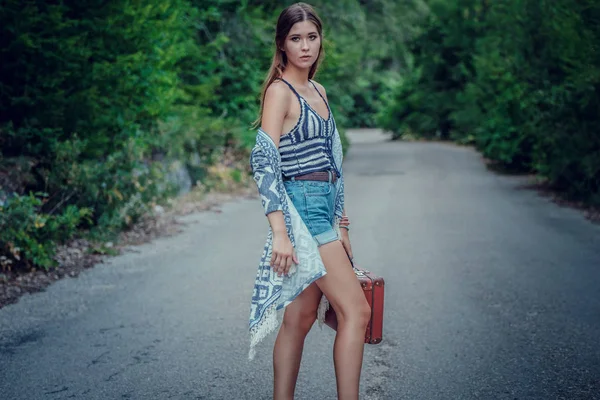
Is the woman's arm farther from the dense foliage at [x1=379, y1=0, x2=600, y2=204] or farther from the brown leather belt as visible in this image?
the dense foliage at [x1=379, y1=0, x2=600, y2=204]

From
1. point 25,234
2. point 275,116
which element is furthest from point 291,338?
point 25,234

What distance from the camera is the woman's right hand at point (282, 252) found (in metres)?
2.86

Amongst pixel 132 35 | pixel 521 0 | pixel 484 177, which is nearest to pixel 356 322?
pixel 132 35

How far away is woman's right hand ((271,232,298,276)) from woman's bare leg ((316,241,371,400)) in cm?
17

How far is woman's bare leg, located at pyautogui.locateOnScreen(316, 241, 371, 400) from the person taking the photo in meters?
2.97

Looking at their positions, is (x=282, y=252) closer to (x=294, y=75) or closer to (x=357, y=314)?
(x=357, y=314)

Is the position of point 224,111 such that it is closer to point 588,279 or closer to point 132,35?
point 132,35

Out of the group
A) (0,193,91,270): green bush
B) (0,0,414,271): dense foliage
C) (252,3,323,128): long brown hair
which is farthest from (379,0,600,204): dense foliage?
(252,3,323,128): long brown hair

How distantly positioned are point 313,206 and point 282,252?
0.28 meters

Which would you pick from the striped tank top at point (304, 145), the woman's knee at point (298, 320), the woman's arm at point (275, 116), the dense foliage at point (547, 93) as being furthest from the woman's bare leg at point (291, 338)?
the dense foliage at point (547, 93)

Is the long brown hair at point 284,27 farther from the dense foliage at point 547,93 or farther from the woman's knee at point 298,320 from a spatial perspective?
the dense foliage at point 547,93

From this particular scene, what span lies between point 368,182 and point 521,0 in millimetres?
5338

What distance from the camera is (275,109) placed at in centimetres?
293

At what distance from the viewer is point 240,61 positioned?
651 inches
